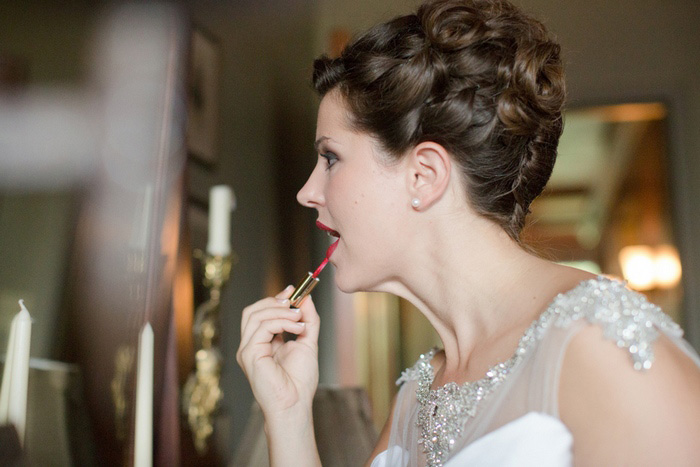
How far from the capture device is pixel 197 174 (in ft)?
5.96

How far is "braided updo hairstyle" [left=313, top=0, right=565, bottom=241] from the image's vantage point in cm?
105

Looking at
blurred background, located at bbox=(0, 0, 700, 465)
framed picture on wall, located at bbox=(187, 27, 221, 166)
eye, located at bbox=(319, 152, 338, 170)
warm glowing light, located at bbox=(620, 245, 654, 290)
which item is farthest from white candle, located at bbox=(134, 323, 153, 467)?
warm glowing light, located at bbox=(620, 245, 654, 290)

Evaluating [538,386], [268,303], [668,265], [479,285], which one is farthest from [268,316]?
[668,265]

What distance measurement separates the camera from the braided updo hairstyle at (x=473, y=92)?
41.3 inches

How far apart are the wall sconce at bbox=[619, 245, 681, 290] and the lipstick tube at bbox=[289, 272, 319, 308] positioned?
5.25 feet

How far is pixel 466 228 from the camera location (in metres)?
1.11

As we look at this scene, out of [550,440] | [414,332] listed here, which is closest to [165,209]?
[550,440]

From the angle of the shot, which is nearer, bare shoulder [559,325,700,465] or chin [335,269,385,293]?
bare shoulder [559,325,700,465]

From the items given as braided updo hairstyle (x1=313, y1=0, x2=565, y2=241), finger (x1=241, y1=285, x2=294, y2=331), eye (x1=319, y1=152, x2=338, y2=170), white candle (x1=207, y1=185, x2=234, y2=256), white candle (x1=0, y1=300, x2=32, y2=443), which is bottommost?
white candle (x1=0, y1=300, x2=32, y2=443)

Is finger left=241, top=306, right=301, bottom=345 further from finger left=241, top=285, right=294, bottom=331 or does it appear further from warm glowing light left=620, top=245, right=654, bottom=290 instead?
warm glowing light left=620, top=245, right=654, bottom=290

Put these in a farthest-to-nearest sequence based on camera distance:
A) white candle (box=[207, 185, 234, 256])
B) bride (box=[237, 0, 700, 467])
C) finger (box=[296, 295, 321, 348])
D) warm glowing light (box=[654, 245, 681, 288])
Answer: warm glowing light (box=[654, 245, 681, 288])
white candle (box=[207, 185, 234, 256])
finger (box=[296, 295, 321, 348])
bride (box=[237, 0, 700, 467])

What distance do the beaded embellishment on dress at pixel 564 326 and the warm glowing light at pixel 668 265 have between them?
1963mm

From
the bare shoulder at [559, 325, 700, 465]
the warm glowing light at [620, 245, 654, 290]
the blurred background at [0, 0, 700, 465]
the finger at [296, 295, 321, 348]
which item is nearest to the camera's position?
the bare shoulder at [559, 325, 700, 465]

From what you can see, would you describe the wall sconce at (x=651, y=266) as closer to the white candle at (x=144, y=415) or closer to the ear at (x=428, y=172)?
the ear at (x=428, y=172)
